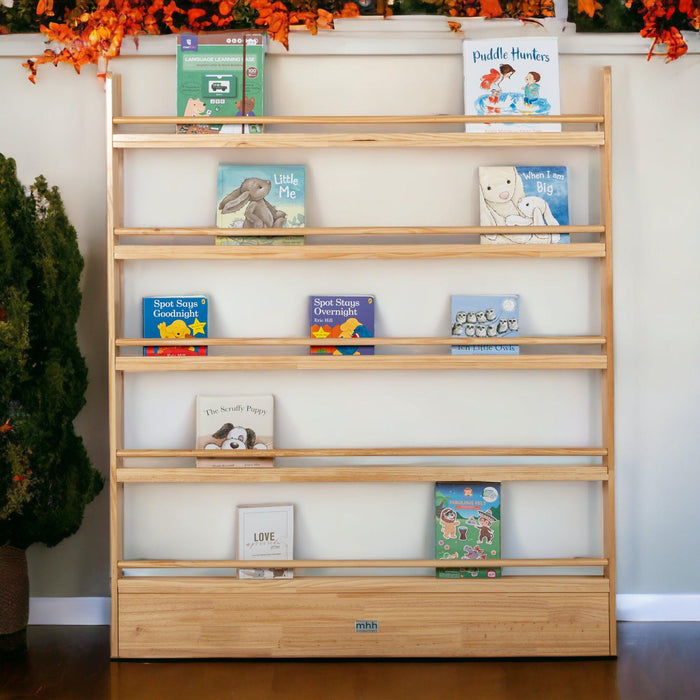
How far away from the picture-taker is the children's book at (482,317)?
272 cm

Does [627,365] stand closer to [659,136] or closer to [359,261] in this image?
[659,136]

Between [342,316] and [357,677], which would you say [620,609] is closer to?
[357,677]

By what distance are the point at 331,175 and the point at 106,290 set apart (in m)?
0.90

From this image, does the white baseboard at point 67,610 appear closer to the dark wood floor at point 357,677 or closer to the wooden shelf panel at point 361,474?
the dark wood floor at point 357,677

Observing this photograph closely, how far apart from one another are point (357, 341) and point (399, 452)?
39 cm

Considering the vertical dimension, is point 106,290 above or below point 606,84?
below

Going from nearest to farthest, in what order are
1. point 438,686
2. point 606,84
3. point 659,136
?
point 438,686 → point 606,84 → point 659,136

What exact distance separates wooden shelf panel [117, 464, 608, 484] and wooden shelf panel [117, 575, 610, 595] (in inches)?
13.1

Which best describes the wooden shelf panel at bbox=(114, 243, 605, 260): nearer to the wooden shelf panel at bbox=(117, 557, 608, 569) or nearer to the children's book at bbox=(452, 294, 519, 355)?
the children's book at bbox=(452, 294, 519, 355)

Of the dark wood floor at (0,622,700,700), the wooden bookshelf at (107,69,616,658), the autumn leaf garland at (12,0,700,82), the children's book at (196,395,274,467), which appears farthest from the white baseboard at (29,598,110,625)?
the autumn leaf garland at (12,0,700,82)

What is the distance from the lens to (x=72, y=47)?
110 inches

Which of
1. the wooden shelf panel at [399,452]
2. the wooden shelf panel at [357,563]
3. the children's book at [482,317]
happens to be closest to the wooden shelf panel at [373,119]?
the children's book at [482,317]

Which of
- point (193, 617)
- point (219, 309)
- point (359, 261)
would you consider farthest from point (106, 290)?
point (193, 617)

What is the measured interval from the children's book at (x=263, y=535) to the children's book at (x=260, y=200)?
2.96ft
